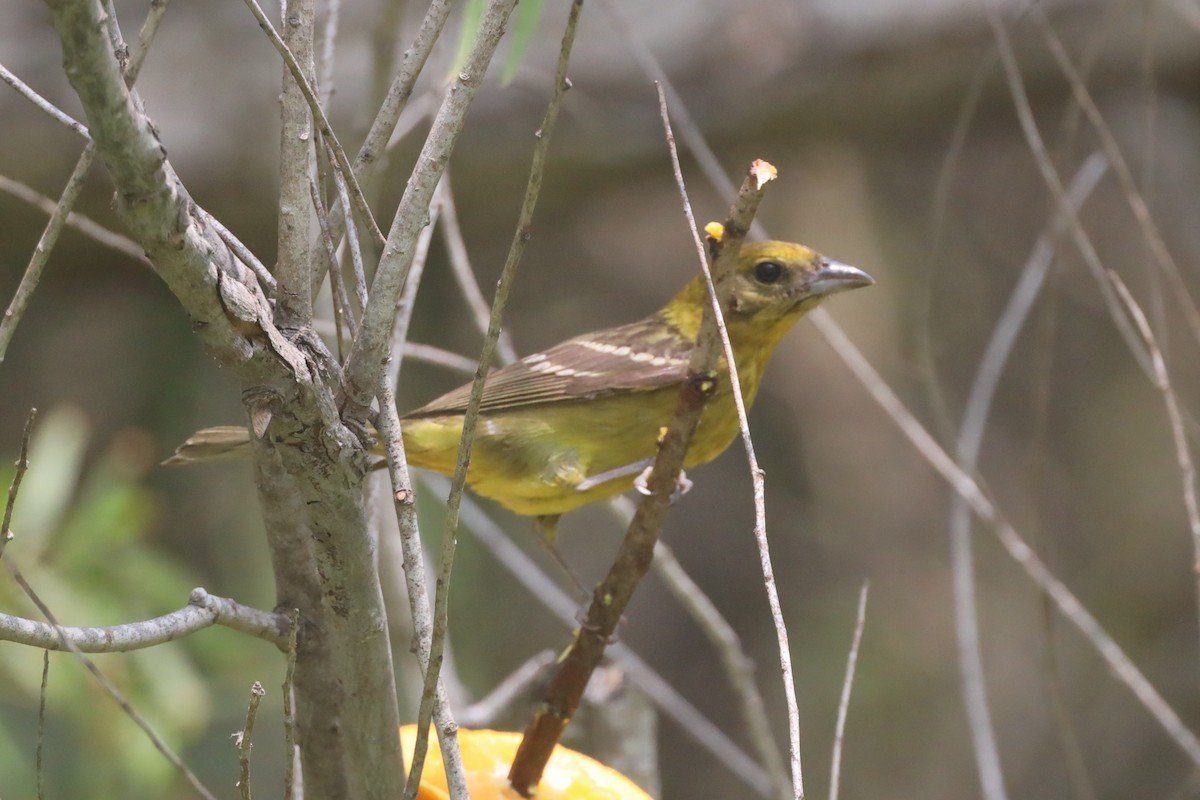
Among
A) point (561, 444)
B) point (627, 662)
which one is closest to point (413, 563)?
point (561, 444)

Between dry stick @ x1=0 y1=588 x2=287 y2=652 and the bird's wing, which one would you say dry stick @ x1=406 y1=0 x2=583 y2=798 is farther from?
the bird's wing

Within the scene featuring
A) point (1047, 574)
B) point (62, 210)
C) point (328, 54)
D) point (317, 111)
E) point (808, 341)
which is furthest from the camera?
point (808, 341)

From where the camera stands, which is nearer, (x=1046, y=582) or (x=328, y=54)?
(x=328, y=54)

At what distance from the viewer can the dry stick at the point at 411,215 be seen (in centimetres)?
150

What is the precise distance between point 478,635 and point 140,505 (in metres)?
2.92

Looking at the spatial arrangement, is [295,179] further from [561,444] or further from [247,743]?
[561,444]

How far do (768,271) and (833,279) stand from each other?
183 millimetres

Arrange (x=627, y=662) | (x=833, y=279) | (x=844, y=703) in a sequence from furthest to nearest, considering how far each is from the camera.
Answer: (x=627, y=662), (x=833, y=279), (x=844, y=703)

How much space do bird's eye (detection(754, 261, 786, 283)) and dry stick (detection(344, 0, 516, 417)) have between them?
6.33ft

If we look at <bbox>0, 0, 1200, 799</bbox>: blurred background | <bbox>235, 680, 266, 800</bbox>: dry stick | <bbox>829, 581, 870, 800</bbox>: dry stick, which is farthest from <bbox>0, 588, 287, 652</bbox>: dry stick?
<bbox>0, 0, 1200, 799</bbox>: blurred background

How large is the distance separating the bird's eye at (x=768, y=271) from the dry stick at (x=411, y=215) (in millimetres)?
1929

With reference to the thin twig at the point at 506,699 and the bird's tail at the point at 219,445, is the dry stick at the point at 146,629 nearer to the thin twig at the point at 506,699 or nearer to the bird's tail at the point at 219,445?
the bird's tail at the point at 219,445

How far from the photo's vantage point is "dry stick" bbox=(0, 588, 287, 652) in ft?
4.42

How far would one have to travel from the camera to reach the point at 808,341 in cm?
712
